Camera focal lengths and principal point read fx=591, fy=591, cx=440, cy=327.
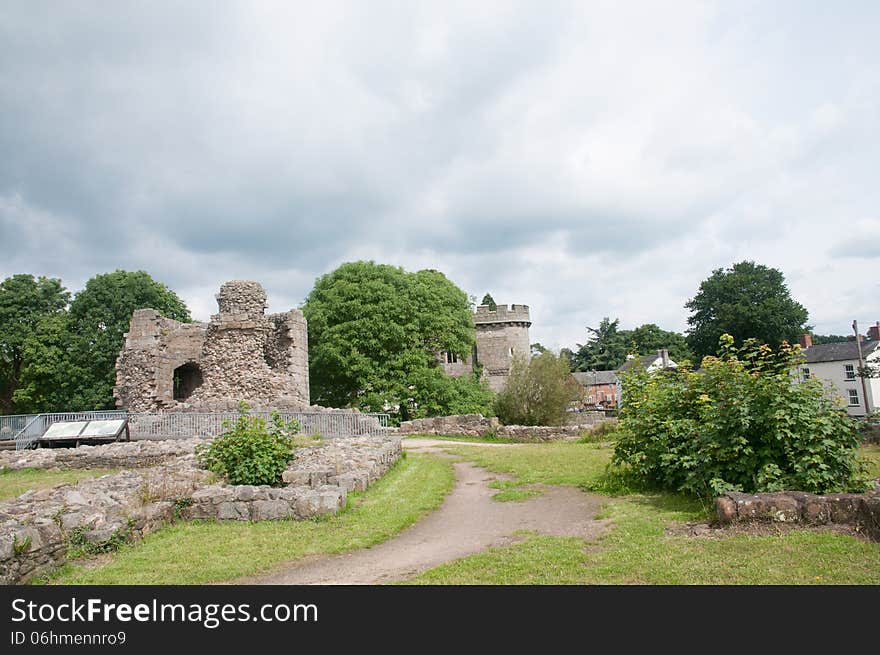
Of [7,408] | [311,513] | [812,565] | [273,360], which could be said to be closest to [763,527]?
[812,565]

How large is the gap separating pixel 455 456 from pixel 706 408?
9849 millimetres

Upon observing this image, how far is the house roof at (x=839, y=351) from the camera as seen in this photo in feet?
153

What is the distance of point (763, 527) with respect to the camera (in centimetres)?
658

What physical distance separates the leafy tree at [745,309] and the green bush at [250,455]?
144 feet

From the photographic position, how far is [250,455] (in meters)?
10.5

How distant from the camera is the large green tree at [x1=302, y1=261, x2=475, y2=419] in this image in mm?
33031

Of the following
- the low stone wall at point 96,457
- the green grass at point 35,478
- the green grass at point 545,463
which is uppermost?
the low stone wall at point 96,457

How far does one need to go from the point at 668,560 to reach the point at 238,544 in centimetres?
502

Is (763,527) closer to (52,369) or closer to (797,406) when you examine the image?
(797,406)

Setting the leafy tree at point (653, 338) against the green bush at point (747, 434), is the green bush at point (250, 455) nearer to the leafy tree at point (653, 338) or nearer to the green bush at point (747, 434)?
the green bush at point (747, 434)

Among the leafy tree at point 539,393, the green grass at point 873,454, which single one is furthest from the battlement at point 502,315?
the green grass at point 873,454

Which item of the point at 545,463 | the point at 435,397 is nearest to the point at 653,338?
the point at 435,397

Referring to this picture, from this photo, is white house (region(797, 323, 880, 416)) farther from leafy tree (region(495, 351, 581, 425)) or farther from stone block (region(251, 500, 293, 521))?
stone block (region(251, 500, 293, 521))

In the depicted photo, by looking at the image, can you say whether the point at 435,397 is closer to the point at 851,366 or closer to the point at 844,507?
the point at 844,507
